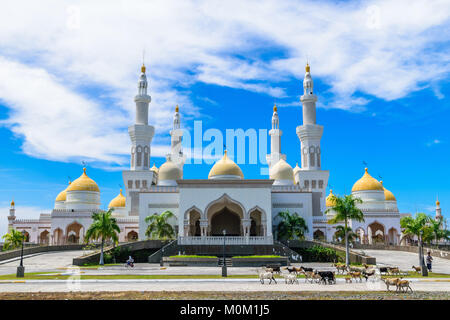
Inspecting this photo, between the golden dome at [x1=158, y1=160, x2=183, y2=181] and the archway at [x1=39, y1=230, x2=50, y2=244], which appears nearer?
the golden dome at [x1=158, y1=160, x2=183, y2=181]

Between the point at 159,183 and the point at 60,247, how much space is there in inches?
656

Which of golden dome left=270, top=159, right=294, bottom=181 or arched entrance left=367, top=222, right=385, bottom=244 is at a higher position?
golden dome left=270, top=159, right=294, bottom=181

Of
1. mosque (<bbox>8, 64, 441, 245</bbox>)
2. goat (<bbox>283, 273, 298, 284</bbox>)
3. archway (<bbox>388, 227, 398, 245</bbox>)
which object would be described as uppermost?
mosque (<bbox>8, 64, 441, 245</bbox>)

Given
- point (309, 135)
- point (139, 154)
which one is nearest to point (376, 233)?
point (309, 135)

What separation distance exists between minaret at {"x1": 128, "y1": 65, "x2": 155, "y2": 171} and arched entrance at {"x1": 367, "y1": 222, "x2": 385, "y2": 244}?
100 feet

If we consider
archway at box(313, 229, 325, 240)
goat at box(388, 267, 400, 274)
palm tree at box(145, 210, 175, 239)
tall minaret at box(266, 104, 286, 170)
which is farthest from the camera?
tall minaret at box(266, 104, 286, 170)

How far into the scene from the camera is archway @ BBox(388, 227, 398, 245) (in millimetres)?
57281

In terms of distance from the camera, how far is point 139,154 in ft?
192

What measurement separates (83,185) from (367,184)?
128 ft

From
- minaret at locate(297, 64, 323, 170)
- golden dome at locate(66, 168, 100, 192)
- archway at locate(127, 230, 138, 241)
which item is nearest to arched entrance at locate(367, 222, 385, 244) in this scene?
minaret at locate(297, 64, 323, 170)

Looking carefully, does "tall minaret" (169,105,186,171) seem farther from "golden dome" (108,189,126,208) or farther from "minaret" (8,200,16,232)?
"minaret" (8,200,16,232)

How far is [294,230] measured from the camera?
4744 cm

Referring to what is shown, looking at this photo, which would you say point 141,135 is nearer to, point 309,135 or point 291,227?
point 309,135
